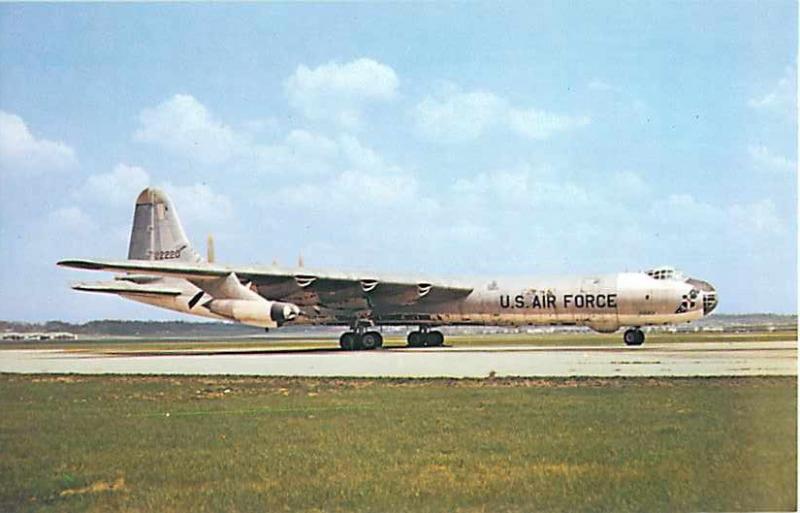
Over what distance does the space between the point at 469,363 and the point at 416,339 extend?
8349 millimetres

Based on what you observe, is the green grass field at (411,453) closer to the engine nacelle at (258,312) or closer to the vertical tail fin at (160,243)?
the vertical tail fin at (160,243)

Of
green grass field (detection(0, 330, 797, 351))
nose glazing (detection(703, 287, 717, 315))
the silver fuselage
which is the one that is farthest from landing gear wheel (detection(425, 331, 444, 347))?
nose glazing (detection(703, 287, 717, 315))

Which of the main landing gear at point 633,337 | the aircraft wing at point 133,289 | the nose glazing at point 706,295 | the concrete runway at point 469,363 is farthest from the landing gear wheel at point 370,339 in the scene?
the nose glazing at point 706,295

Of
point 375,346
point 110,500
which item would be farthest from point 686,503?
point 375,346

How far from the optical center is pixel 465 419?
7.58 m

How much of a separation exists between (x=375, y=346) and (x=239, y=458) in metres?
14.2

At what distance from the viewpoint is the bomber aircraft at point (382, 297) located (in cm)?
1881

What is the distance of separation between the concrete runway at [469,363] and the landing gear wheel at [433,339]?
5215 millimetres

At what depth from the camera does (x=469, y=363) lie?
543 inches

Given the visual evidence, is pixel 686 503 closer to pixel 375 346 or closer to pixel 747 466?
pixel 747 466

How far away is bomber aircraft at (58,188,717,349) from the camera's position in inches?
741

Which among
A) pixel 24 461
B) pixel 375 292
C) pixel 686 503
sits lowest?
pixel 686 503

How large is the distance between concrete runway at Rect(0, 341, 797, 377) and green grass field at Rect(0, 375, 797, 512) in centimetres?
213

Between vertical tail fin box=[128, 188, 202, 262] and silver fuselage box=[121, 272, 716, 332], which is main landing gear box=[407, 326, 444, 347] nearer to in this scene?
silver fuselage box=[121, 272, 716, 332]
